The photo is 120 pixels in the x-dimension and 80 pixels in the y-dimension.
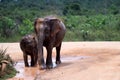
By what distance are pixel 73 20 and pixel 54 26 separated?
997 inches

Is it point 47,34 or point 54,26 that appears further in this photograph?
point 54,26

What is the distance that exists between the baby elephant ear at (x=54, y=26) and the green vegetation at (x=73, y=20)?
15.2 meters

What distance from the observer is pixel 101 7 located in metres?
54.3

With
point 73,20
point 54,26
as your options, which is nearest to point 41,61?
point 54,26

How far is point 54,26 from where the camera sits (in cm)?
1345

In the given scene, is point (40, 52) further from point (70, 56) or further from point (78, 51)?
point (78, 51)

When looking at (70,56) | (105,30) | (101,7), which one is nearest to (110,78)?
(70,56)

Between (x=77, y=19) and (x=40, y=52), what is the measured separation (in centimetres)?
2750

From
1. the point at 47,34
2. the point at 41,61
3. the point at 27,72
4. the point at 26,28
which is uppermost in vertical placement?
the point at 47,34

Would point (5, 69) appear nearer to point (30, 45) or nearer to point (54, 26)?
point (30, 45)

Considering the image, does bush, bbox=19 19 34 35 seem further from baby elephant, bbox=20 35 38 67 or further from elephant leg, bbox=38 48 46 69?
elephant leg, bbox=38 48 46 69

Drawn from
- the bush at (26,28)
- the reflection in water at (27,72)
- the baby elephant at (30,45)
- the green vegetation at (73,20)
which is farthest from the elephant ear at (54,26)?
the bush at (26,28)

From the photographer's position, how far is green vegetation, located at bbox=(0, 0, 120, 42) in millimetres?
30044

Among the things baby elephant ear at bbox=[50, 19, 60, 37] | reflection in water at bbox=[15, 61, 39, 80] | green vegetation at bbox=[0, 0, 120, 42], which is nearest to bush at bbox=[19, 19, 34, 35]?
green vegetation at bbox=[0, 0, 120, 42]
